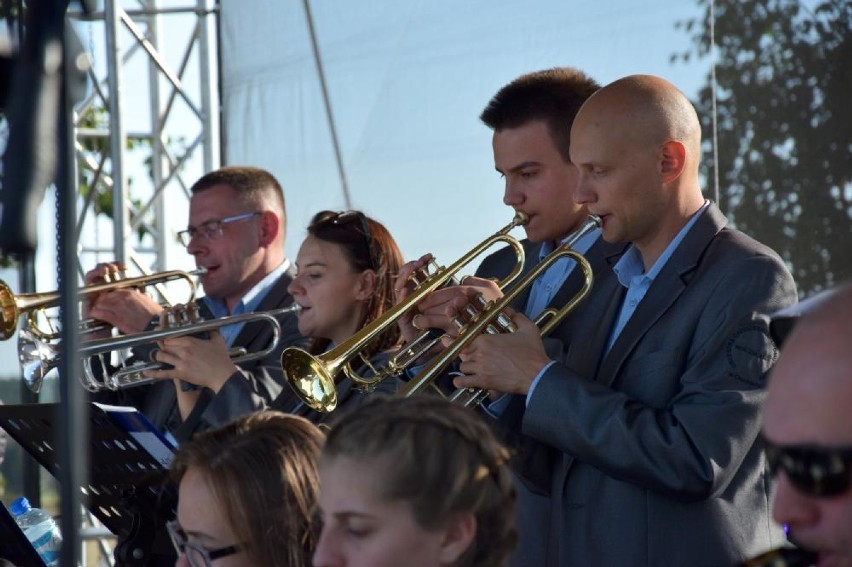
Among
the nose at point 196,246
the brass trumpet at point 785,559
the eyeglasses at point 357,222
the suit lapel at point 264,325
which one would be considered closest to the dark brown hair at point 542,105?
the eyeglasses at point 357,222

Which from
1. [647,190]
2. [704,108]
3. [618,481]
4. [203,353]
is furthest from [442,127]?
[618,481]

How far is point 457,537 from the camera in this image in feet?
7.09

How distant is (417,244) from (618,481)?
2.38 meters

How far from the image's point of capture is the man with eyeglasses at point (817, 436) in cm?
151

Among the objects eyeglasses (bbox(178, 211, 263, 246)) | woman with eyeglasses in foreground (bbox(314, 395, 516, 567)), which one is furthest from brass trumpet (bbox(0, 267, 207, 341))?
woman with eyeglasses in foreground (bbox(314, 395, 516, 567))

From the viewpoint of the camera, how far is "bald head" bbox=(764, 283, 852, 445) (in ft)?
4.97

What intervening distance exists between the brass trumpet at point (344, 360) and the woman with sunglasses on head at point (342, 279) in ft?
1.71

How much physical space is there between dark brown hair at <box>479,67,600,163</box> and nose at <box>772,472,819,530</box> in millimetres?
2212

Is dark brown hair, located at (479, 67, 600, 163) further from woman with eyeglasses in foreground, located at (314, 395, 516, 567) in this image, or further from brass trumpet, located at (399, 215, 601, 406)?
woman with eyeglasses in foreground, located at (314, 395, 516, 567)

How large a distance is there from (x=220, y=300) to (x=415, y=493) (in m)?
3.35

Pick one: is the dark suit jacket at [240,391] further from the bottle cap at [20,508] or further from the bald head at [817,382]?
the bald head at [817,382]

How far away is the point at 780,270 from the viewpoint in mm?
3014

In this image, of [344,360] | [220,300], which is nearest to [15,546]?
[344,360]

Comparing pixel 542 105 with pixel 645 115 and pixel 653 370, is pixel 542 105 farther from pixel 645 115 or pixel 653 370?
pixel 653 370
